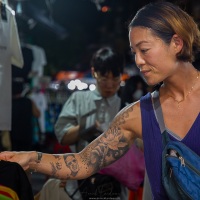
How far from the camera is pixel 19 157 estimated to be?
9.01 feet

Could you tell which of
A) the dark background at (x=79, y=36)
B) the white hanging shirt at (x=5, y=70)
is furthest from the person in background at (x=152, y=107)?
the dark background at (x=79, y=36)

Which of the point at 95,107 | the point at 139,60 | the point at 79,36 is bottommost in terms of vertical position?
the point at 79,36

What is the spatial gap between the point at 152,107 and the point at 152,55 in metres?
0.35

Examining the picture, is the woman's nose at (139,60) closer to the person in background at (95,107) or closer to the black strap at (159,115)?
the black strap at (159,115)

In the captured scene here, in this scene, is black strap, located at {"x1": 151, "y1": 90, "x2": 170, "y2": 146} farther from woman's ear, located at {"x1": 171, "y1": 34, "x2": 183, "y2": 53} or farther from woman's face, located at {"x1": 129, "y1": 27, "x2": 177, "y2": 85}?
woman's ear, located at {"x1": 171, "y1": 34, "x2": 183, "y2": 53}

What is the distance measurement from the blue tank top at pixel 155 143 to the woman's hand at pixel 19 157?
0.67m

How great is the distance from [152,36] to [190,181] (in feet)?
2.65

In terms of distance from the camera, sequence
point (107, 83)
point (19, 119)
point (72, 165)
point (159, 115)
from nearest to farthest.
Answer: point (159, 115), point (72, 165), point (107, 83), point (19, 119)

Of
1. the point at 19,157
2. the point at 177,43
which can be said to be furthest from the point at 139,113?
the point at 19,157

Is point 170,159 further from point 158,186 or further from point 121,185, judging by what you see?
point 121,185

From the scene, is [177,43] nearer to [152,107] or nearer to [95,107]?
[152,107]

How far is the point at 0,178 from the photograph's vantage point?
8.43ft

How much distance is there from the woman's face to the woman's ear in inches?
0.8

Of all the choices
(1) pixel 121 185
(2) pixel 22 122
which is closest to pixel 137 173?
(1) pixel 121 185
